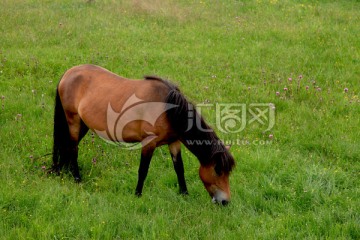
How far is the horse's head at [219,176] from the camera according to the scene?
16.7 feet

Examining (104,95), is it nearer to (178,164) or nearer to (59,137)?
(59,137)

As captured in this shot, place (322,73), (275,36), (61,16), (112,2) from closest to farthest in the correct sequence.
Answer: (322,73), (275,36), (61,16), (112,2)

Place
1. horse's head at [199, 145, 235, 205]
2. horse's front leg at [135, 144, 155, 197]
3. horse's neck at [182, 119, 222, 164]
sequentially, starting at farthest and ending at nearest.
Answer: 1. horse's front leg at [135, 144, 155, 197]
2. horse's neck at [182, 119, 222, 164]
3. horse's head at [199, 145, 235, 205]

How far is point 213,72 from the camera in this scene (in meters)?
9.59

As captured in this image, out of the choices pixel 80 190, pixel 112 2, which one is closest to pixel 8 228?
pixel 80 190

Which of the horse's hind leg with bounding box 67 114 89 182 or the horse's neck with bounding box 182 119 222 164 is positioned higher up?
the horse's neck with bounding box 182 119 222 164

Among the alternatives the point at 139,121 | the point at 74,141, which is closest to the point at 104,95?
the point at 139,121

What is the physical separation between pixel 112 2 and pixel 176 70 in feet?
19.8

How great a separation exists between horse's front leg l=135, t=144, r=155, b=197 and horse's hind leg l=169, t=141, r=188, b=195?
38cm

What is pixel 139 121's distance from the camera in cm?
545

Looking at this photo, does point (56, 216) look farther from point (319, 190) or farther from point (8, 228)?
point (319, 190)

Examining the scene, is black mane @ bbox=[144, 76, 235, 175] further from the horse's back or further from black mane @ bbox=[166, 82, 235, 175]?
the horse's back

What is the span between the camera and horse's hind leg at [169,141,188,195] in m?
5.64

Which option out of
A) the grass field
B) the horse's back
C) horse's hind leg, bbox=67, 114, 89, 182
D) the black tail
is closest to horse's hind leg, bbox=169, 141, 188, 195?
the grass field
